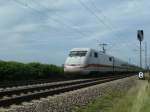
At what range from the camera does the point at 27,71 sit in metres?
41.7

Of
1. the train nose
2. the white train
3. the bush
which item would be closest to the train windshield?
the white train

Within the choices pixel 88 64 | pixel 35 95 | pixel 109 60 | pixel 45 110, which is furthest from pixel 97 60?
pixel 45 110

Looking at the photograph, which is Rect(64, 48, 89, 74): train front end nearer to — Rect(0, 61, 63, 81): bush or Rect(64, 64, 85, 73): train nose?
Rect(64, 64, 85, 73): train nose

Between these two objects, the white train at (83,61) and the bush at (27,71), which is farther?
the white train at (83,61)

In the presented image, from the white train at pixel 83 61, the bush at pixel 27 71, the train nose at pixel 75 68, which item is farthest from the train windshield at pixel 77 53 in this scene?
the bush at pixel 27 71

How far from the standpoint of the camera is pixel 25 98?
15414mm

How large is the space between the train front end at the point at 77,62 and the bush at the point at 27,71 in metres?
4.14

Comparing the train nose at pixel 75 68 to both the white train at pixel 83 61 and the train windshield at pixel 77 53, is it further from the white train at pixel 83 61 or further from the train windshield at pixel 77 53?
the train windshield at pixel 77 53

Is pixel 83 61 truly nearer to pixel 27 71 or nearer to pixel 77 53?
pixel 77 53

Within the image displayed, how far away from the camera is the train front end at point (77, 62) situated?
133 feet

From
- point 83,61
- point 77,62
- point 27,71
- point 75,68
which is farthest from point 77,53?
point 27,71

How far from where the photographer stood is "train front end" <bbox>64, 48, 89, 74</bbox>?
4047cm

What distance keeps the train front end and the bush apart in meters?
4.14

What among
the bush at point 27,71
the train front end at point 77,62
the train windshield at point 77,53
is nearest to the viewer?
the bush at point 27,71
